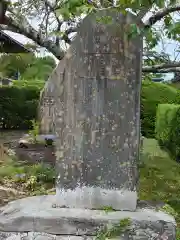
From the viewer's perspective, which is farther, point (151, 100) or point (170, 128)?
point (151, 100)

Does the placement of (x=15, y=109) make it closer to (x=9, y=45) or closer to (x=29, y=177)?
(x=9, y=45)

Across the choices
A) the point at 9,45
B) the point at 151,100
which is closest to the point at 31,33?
the point at 9,45

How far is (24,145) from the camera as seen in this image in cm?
1118

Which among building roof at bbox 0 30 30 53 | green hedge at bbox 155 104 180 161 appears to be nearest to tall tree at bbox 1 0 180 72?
building roof at bbox 0 30 30 53

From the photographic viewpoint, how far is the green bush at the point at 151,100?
17.0m

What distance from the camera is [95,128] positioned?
4066 millimetres

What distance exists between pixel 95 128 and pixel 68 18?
107cm

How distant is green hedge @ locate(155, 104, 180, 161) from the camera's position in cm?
1170

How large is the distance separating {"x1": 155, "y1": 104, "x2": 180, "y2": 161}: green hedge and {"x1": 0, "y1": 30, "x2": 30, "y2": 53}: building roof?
15.3 feet

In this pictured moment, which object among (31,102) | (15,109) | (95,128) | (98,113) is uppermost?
(98,113)

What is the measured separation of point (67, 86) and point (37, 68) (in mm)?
27351

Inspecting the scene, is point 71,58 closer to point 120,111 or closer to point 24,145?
point 120,111

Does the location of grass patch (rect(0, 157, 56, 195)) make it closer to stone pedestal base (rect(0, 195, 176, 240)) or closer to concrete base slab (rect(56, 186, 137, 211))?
concrete base slab (rect(56, 186, 137, 211))

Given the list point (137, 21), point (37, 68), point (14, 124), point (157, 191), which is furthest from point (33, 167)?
point (37, 68)
